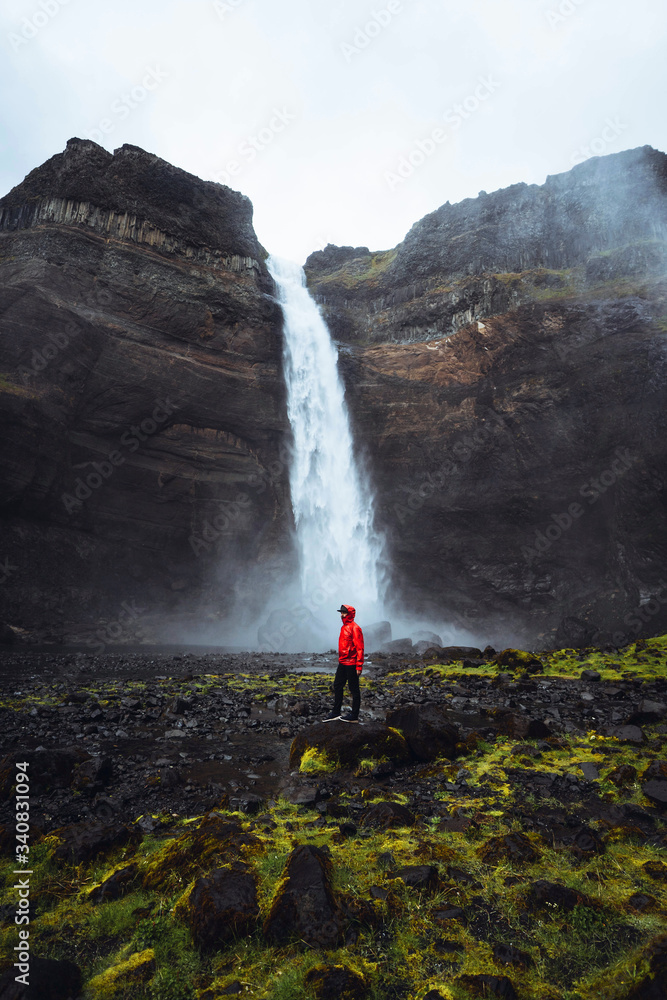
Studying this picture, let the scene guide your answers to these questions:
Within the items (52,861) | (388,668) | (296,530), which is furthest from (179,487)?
(52,861)

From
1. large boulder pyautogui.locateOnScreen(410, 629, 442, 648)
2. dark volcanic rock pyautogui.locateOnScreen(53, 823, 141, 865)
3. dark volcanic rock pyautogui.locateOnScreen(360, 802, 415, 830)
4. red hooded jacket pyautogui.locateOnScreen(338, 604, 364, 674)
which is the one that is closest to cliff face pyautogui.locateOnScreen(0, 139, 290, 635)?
large boulder pyautogui.locateOnScreen(410, 629, 442, 648)

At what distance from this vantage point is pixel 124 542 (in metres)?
33.8

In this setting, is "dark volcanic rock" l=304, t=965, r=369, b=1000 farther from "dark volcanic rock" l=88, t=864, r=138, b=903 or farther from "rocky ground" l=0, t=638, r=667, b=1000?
"dark volcanic rock" l=88, t=864, r=138, b=903

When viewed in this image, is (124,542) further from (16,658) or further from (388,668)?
(388,668)

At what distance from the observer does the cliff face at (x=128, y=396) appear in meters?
29.9

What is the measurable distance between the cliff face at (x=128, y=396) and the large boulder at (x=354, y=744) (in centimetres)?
2692

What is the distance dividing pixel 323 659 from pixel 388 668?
5.15 metres

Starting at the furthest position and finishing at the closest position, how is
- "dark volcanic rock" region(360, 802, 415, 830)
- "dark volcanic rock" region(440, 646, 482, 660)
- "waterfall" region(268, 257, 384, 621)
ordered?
"waterfall" region(268, 257, 384, 621) → "dark volcanic rock" region(440, 646, 482, 660) → "dark volcanic rock" region(360, 802, 415, 830)

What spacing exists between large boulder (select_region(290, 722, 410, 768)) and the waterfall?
2812cm

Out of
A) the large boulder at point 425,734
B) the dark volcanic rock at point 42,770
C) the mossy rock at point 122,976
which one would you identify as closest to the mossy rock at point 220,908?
the mossy rock at point 122,976

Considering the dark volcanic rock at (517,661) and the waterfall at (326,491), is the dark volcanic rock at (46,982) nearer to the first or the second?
the dark volcanic rock at (517,661)

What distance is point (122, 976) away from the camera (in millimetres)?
3076

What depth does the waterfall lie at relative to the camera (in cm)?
3688

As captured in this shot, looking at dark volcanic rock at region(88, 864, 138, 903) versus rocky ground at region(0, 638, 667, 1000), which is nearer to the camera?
rocky ground at region(0, 638, 667, 1000)
